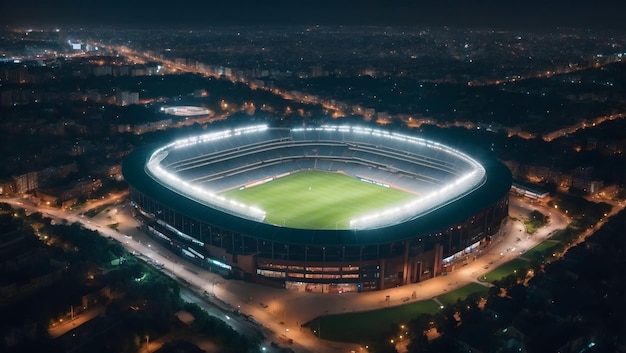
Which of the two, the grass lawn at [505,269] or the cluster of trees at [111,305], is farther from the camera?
the grass lawn at [505,269]

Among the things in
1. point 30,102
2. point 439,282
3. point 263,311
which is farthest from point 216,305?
point 30,102

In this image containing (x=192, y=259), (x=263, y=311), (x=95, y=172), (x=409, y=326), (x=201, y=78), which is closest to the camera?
(x=409, y=326)

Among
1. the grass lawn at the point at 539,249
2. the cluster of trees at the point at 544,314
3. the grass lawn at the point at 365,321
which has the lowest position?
the grass lawn at the point at 365,321

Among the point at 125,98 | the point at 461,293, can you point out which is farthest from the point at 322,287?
the point at 125,98

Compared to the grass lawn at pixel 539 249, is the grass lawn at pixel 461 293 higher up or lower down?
lower down

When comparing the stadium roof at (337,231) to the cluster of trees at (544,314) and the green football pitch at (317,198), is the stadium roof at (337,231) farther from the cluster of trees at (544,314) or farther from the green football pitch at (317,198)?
the green football pitch at (317,198)

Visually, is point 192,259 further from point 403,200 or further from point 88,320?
point 403,200

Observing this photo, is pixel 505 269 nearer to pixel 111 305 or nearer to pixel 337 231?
pixel 337 231

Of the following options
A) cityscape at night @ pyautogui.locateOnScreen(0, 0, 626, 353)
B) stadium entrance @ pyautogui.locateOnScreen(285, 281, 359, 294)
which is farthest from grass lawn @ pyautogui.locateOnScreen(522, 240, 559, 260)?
stadium entrance @ pyautogui.locateOnScreen(285, 281, 359, 294)

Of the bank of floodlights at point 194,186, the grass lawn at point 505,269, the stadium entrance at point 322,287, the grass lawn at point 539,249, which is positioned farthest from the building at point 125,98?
the grass lawn at point 505,269
